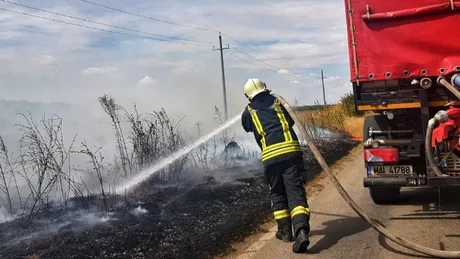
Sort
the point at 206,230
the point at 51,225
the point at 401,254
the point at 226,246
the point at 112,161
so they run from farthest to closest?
the point at 112,161, the point at 51,225, the point at 206,230, the point at 226,246, the point at 401,254

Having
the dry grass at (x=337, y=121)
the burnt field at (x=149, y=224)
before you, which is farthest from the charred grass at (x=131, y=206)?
the dry grass at (x=337, y=121)

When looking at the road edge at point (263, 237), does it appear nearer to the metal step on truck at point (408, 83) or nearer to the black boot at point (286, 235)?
the black boot at point (286, 235)

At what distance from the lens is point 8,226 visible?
6.85 metres

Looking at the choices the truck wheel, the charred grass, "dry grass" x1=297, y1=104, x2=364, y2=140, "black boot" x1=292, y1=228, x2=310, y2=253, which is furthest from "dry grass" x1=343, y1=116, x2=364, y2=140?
"black boot" x1=292, y1=228, x2=310, y2=253

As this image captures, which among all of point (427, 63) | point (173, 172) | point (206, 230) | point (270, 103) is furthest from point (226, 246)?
point (173, 172)

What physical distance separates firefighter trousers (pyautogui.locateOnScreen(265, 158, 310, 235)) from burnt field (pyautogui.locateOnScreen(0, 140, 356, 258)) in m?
0.75

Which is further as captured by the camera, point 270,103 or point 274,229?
point 274,229

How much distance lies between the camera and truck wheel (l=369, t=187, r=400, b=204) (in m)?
7.00

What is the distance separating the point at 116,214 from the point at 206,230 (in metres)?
1.53

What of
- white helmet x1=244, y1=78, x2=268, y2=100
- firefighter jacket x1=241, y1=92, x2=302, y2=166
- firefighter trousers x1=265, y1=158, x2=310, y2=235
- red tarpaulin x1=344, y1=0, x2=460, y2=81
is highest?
red tarpaulin x1=344, y1=0, x2=460, y2=81

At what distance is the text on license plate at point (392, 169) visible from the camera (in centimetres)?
608

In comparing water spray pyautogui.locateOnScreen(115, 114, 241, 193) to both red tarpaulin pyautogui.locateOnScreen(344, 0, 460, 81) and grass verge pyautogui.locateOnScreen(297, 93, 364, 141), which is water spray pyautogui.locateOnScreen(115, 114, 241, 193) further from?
grass verge pyautogui.locateOnScreen(297, 93, 364, 141)

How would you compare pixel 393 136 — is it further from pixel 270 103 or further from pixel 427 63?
pixel 270 103

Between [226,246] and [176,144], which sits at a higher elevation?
[176,144]
